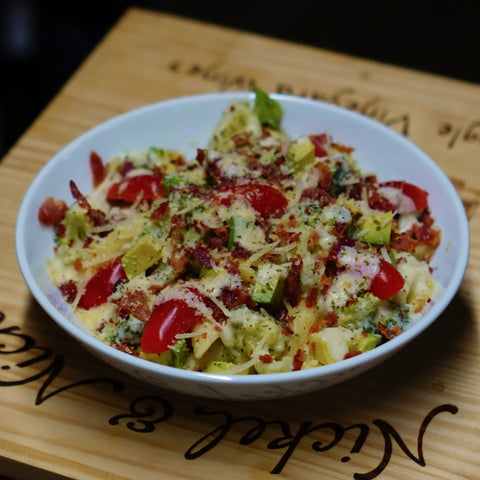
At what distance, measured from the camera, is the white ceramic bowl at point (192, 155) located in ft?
5.60

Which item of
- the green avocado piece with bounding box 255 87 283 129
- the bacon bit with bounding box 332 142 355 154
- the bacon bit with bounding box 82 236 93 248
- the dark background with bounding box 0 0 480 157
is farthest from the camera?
the dark background with bounding box 0 0 480 157

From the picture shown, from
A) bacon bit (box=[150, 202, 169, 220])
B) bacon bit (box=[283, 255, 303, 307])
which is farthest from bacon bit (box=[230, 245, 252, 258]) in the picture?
bacon bit (box=[150, 202, 169, 220])

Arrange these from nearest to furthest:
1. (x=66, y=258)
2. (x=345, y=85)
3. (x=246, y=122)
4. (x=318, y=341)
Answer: (x=318, y=341)
(x=66, y=258)
(x=246, y=122)
(x=345, y=85)

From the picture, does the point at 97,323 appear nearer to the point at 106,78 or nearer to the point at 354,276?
the point at 354,276

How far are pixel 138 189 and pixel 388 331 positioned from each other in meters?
0.92

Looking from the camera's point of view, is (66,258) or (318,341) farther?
(66,258)

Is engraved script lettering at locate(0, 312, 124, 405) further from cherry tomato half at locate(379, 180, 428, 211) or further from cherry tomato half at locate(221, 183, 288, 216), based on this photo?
cherry tomato half at locate(379, 180, 428, 211)

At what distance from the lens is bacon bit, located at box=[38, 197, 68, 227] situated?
2215mm

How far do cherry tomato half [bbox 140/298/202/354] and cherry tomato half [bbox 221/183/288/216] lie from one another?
36 cm

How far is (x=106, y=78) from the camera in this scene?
10.9 ft

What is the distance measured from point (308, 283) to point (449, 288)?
1.27ft

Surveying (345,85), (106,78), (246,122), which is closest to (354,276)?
(246,122)

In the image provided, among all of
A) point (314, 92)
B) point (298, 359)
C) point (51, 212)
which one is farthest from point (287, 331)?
point (314, 92)

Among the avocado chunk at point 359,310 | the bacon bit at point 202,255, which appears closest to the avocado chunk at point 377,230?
the avocado chunk at point 359,310
